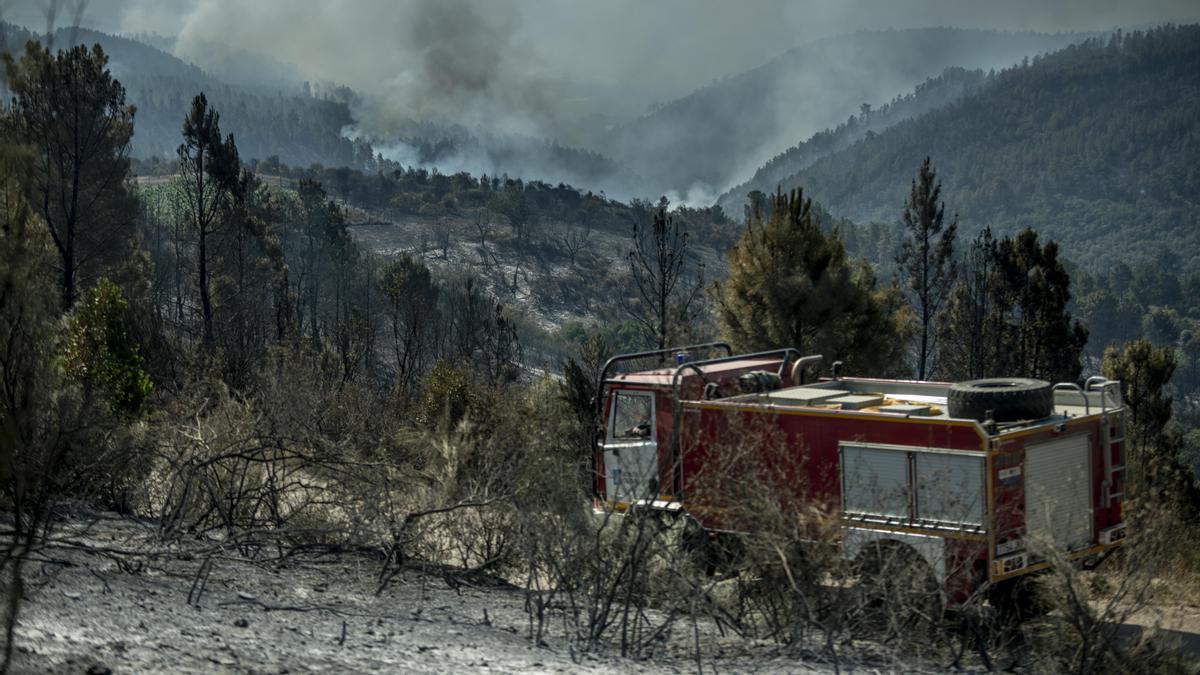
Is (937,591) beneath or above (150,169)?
beneath

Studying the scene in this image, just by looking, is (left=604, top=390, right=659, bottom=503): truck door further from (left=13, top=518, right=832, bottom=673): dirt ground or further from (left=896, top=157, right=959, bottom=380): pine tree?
(left=896, top=157, right=959, bottom=380): pine tree

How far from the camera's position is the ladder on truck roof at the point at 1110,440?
32.9ft

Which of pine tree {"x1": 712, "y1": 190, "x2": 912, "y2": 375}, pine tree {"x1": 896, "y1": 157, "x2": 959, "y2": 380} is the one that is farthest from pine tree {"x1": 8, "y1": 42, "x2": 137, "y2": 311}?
pine tree {"x1": 896, "y1": 157, "x2": 959, "y2": 380}

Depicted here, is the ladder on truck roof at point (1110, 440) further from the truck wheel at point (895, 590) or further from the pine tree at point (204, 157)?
the pine tree at point (204, 157)

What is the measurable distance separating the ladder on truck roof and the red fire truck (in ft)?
0.05

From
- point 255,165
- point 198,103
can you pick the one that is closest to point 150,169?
point 255,165

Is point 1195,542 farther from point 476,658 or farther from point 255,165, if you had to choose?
point 255,165

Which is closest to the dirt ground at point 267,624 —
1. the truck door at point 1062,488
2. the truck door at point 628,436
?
the truck door at point 628,436

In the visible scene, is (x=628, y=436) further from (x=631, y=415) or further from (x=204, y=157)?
(x=204, y=157)

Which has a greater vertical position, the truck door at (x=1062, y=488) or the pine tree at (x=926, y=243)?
the pine tree at (x=926, y=243)

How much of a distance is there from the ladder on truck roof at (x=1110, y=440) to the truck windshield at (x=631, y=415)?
4129 mm

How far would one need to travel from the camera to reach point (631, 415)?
1167 centimetres

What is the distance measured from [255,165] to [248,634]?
136 meters

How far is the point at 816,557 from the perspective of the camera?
8.50 m
